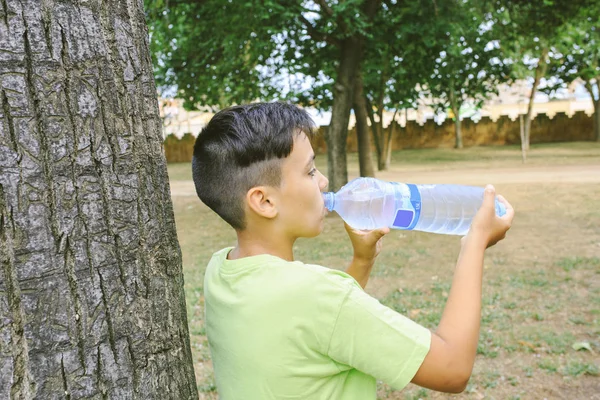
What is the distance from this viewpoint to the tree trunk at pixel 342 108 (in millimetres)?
11742

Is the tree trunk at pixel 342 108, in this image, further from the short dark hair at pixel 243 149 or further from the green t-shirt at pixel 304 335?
the green t-shirt at pixel 304 335

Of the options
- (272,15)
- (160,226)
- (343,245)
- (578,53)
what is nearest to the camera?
(160,226)

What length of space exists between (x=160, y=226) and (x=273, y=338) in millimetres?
445

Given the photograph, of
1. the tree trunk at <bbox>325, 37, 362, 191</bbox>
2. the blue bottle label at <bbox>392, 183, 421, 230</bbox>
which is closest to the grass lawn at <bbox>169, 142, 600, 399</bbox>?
the tree trunk at <bbox>325, 37, 362, 191</bbox>

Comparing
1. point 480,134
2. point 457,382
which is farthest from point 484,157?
point 457,382

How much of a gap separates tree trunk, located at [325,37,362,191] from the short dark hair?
9952 millimetres

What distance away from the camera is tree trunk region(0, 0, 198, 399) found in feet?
4.67

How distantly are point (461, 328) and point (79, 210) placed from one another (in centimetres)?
99

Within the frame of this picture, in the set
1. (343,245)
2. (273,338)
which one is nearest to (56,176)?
(273,338)

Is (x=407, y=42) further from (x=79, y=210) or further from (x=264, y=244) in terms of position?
(x=79, y=210)

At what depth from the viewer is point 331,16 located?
10.2m

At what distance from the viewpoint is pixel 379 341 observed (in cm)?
149

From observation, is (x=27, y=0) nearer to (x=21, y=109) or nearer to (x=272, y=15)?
(x=21, y=109)

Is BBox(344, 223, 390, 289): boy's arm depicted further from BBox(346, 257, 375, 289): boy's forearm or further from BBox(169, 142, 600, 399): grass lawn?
BBox(169, 142, 600, 399): grass lawn
